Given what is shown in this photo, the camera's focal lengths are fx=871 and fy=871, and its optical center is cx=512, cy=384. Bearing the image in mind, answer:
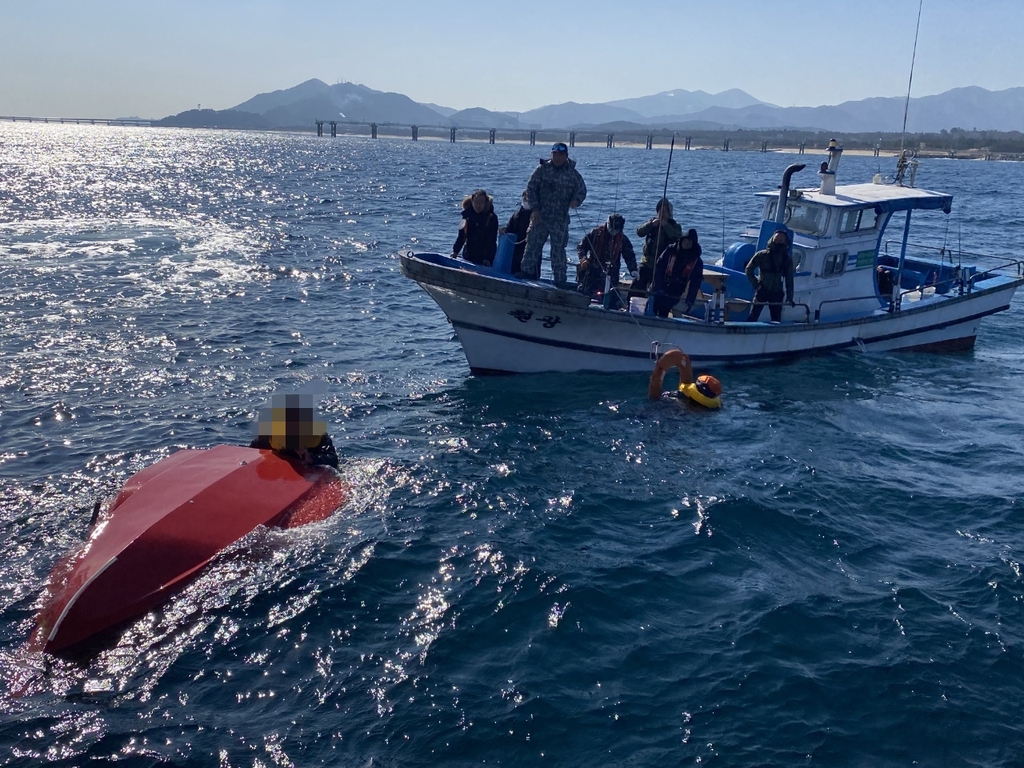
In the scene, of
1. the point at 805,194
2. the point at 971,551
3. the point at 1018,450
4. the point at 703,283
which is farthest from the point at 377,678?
the point at 805,194

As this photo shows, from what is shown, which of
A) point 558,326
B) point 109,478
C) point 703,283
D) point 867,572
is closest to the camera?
point 867,572

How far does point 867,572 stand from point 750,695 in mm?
2661

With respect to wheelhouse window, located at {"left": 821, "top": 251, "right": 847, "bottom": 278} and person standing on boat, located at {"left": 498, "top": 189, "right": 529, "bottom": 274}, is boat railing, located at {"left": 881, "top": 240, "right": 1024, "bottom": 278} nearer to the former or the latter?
wheelhouse window, located at {"left": 821, "top": 251, "right": 847, "bottom": 278}

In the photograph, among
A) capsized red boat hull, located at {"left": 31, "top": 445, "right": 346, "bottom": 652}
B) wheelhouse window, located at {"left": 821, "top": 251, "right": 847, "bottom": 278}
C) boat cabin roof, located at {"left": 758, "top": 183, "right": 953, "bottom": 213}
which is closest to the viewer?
capsized red boat hull, located at {"left": 31, "top": 445, "right": 346, "bottom": 652}

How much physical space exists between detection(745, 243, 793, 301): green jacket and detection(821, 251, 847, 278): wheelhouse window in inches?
56.4

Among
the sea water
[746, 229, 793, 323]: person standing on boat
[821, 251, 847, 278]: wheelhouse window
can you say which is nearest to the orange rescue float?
the sea water

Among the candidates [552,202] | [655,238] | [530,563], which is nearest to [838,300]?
[655,238]

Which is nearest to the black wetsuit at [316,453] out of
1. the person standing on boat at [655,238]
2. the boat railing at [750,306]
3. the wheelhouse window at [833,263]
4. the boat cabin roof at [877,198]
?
the person standing on boat at [655,238]

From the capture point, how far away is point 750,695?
6918mm

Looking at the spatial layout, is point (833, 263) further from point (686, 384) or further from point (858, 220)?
point (686, 384)

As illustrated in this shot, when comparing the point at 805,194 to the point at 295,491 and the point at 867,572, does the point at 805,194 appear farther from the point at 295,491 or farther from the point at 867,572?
the point at 295,491

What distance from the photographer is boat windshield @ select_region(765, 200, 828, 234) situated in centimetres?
1664

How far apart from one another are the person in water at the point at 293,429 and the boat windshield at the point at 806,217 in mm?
11192

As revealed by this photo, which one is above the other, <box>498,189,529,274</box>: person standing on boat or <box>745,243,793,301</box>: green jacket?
<box>498,189,529,274</box>: person standing on boat
